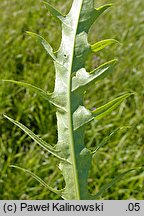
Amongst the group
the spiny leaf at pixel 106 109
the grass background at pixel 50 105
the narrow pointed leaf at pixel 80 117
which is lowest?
the narrow pointed leaf at pixel 80 117

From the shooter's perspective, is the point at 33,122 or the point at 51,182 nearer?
the point at 51,182

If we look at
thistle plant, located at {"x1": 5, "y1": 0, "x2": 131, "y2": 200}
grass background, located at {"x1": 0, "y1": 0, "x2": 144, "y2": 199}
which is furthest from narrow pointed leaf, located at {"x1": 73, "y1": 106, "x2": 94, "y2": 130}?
grass background, located at {"x1": 0, "y1": 0, "x2": 144, "y2": 199}

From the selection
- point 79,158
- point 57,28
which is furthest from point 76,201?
→ point 57,28

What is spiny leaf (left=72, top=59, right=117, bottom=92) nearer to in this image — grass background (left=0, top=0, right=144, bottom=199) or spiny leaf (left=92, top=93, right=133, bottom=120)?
spiny leaf (left=92, top=93, right=133, bottom=120)

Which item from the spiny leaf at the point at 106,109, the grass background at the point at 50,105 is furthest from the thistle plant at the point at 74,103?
the grass background at the point at 50,105

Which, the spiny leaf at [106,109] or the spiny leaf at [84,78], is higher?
the spiny leaf at [84,78]

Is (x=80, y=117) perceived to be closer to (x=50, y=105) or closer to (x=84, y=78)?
(x=84, y=78)

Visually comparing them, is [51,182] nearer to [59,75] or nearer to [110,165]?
[110,165]

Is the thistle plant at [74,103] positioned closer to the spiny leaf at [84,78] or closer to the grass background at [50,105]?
the spiny leaf at [84,78]
